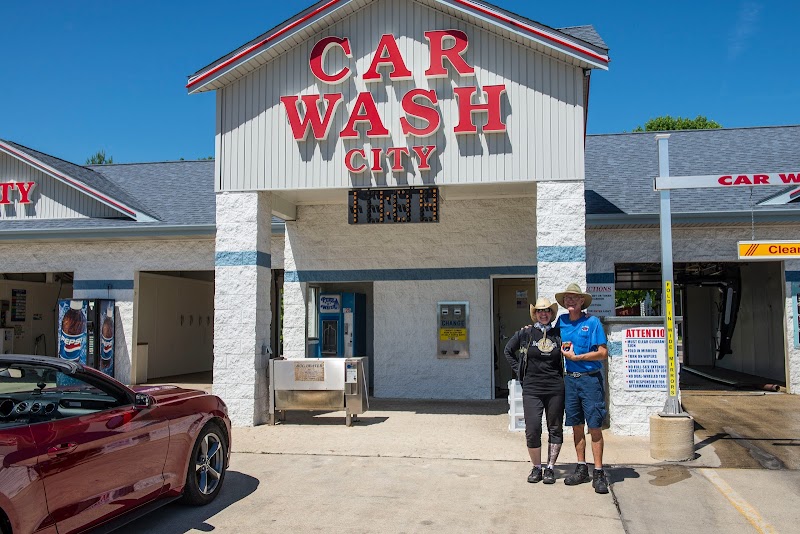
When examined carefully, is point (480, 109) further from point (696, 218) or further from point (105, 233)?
point (105, 233)

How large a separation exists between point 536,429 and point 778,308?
37.2ft

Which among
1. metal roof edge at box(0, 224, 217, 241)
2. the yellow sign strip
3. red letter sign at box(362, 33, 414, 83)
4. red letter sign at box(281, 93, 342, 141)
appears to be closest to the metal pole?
the yellow sign strip

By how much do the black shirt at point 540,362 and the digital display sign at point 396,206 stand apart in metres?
3.41

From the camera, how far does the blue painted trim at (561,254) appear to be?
974 cm

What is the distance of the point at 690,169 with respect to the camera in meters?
14.5

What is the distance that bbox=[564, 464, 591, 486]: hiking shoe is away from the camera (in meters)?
6.86

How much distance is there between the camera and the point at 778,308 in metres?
15.7

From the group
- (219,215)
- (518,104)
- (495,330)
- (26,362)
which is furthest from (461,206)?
(26,362)

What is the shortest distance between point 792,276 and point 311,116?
9064mm

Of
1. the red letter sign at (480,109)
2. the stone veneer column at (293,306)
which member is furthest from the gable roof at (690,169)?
the stone veneer column at (293,306)

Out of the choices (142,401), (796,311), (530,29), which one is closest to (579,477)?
(142,401)

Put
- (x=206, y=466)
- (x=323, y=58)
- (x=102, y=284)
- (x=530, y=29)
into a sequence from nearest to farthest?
(x=206, y=466), (x=530, y=29), (x=323, y=58), (x=102, y=284)

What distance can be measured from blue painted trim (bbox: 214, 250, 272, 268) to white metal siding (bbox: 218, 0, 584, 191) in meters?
1.00

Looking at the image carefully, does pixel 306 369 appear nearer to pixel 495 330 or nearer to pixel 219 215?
pixel 219 215
